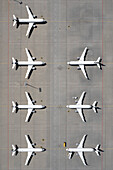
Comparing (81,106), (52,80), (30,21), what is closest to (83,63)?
(52,80)

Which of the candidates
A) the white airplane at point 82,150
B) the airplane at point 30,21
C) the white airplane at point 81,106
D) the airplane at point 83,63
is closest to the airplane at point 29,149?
the white airplane at point 82,150

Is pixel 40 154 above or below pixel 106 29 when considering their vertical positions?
below

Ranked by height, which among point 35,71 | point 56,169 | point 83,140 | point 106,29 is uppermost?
point 106,29

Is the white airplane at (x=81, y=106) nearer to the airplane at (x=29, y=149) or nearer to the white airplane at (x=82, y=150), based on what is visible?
the white airplane at (x=82, y=150)

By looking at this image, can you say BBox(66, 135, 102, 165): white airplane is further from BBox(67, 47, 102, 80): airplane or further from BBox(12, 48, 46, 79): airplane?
BBox(12, 48, 46, 79): airplane

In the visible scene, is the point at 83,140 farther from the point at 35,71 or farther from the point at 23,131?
the point at 35,71

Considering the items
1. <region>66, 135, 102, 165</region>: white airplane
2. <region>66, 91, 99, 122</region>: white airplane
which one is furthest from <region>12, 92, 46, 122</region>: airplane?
<region>66, 135, 102, 165</region>: white airplane

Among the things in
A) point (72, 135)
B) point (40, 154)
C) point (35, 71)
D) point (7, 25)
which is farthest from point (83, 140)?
point (7, 25)

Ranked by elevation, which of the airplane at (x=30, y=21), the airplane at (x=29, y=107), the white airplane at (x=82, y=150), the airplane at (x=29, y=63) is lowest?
the white airplane at (x=82, y=150)
